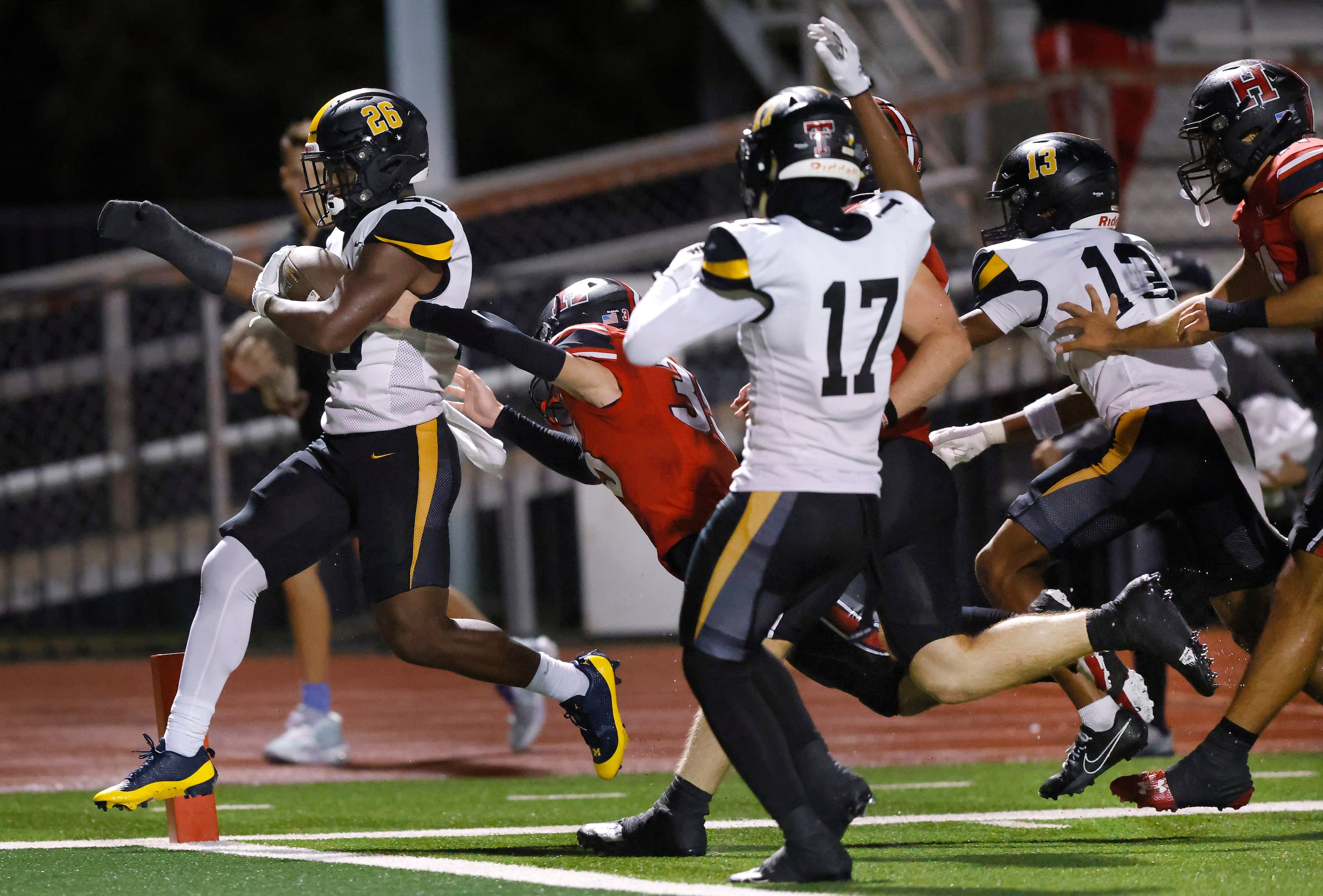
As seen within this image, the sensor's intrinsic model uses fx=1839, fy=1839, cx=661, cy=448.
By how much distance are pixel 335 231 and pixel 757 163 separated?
1.53m

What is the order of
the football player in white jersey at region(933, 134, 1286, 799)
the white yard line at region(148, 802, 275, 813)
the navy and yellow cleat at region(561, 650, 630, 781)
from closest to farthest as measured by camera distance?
1. the football player in white jersey at region(933, 134, 1286, 799)
2. the navy and yellow cleat at region(561, 650, 630, 781)
3. the white yard line at region(148, 802, 275, 813)

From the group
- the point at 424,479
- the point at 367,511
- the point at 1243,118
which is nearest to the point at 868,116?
the point at 1243,118

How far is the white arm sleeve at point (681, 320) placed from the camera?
12.6 ft

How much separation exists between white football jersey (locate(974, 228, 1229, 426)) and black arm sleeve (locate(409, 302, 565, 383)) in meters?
1.36

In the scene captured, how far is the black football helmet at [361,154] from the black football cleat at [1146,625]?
2.16 meters

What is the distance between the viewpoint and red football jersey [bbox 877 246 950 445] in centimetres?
450

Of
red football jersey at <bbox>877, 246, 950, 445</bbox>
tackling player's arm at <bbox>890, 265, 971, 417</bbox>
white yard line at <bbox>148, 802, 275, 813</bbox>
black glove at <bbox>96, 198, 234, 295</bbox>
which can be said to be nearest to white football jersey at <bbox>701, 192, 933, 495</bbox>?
tackling player's arm at <bbox>890, 265, 971, 417</bbox>

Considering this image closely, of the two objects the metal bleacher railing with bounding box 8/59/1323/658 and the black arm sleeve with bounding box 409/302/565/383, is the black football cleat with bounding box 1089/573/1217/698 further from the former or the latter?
the metal bleacher railing with bounding box 8/59/1323/658

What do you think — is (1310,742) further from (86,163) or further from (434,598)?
(86,163)

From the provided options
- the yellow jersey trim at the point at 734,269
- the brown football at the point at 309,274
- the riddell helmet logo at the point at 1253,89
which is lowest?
the yellow jersey trim at the point at 734,269

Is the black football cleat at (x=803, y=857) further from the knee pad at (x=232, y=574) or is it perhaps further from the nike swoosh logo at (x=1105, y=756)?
the knee pad at (x=232, y=574)

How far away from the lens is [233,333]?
708 centimetres

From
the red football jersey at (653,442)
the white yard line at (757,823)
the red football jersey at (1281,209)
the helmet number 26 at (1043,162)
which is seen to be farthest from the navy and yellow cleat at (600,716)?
the red football jersey at (1281,209)

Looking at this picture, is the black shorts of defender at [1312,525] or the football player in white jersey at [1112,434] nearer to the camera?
the black shorts of defender at [1312,525]
